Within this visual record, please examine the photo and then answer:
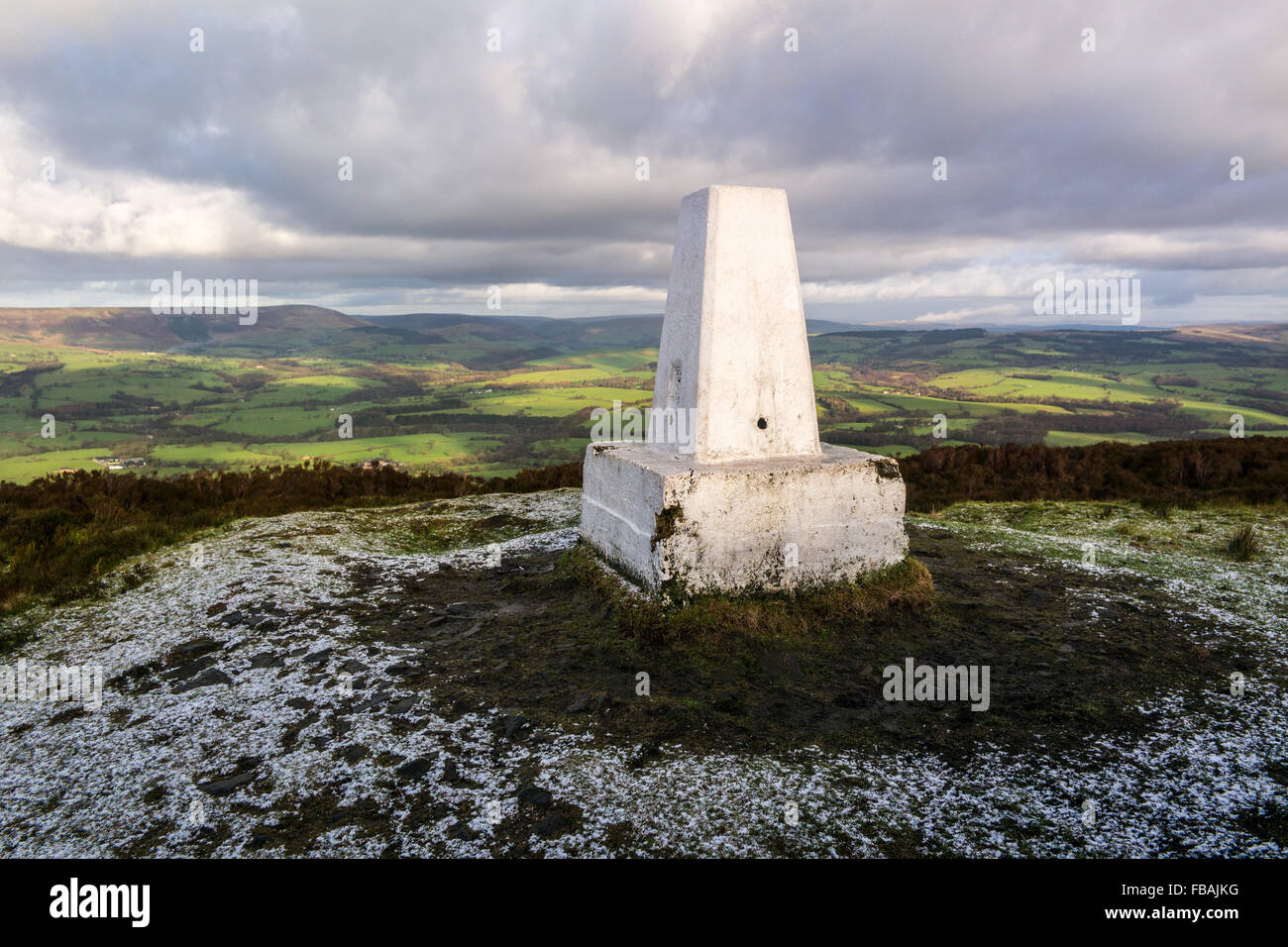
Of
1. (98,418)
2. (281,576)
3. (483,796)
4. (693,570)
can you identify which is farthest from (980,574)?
(98,418)

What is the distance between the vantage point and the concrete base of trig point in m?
7.72

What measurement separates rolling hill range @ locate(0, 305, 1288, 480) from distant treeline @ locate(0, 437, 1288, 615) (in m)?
2.89

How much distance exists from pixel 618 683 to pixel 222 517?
9401 mm

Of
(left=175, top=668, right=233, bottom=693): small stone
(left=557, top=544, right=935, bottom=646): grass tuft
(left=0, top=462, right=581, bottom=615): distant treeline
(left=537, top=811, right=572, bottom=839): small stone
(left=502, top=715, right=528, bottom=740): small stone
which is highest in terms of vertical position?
(left=0, top=462, right=581, bottom=615): distant treeline

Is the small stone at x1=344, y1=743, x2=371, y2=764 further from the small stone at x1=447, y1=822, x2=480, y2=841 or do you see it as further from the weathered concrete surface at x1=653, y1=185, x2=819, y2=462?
the weathered concrete surface at x1=653, y1=185, x2=819, y2=462

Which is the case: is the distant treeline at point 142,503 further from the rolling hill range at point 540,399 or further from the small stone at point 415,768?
the small stone at point 415,768

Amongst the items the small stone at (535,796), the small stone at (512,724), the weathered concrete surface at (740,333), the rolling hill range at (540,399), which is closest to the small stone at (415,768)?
the small stone at (512,724)

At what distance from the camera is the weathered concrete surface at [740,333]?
28.2 ft

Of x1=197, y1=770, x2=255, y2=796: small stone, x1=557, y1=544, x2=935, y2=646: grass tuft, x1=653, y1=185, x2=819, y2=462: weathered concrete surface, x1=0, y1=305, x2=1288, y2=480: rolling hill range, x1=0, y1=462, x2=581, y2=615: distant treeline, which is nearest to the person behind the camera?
x1=197, y1=770, x2=255, y2=796: small stone

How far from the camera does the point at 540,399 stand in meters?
73.8

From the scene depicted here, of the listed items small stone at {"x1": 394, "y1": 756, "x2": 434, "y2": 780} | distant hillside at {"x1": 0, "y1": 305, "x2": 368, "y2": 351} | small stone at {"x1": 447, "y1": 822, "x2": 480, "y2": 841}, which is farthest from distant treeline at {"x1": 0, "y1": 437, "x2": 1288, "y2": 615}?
distant hillside at {"x1": 0, "y1": 305, "x2": 368, "y2": 351}

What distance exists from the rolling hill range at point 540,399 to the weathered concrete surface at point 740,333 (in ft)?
40.0

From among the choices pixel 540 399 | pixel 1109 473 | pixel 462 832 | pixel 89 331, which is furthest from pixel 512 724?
pixel 89 331
